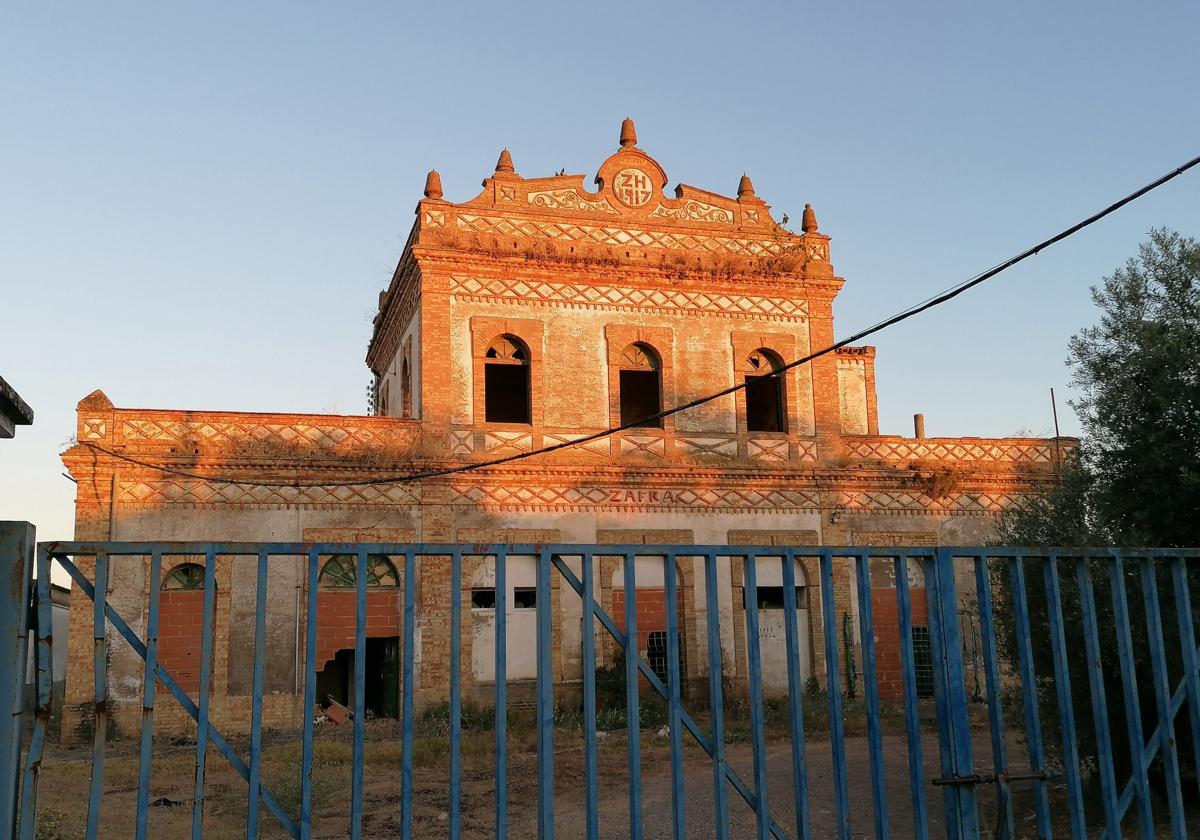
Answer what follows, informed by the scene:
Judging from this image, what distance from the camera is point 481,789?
1381 cm

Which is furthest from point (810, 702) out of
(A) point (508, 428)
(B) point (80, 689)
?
(B) point (80, 689)

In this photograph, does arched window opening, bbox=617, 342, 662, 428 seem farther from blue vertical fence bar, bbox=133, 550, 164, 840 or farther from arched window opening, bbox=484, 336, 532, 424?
blue vertical fence bar, bbox=133, 550, 164, 840

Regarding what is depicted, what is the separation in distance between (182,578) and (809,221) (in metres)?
15.3

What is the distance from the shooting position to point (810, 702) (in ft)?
67.4

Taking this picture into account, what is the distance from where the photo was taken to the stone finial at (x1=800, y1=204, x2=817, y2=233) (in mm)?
23797

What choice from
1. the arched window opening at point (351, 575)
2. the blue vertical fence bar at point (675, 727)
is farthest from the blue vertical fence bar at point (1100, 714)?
the arched window opening at point (351, 575)

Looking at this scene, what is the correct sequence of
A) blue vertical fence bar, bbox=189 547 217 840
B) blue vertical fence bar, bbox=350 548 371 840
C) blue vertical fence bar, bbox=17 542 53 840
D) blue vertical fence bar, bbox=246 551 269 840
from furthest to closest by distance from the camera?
blue vertical fence bar, bbox=350 548 371 840
blue vertical fence bar, bbox=246 551 269 840
blue vertical fence bar, bbox=189 547 217 840
blue vertical fence bar, bbox=17 542 53 840

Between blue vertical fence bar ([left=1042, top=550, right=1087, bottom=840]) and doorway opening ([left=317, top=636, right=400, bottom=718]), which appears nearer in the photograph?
blue vertical fence bar ([left=1042, top=550, right=1087, bottom=840])

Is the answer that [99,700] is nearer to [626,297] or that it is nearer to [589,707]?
[589,707]

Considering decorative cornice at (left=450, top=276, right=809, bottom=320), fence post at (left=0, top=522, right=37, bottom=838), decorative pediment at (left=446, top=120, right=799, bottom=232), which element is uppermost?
Result: decorative pediment at (left=446, top=120, right=799, bottom=232)

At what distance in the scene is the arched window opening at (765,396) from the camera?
75.1 feet

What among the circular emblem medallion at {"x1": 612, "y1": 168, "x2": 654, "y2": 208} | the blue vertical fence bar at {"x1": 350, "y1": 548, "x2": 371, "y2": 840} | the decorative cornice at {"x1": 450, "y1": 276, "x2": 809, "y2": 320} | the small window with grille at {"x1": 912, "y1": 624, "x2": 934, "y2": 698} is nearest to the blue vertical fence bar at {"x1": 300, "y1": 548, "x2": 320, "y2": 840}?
the blue vertical fence bar at {"x1": 350, "y1": 548, "x2": 371, "y2": 840}

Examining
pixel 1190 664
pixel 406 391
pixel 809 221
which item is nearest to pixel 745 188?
pixel 809 221

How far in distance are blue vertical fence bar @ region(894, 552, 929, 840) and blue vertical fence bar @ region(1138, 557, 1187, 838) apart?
64.3 inches
